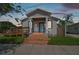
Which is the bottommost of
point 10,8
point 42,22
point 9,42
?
point 9,42

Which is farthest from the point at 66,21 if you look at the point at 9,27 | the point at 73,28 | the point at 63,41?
the point at 9,27

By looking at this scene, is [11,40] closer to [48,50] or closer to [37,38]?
[37,38]

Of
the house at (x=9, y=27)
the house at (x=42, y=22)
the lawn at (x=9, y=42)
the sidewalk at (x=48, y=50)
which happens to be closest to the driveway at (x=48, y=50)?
the sidewalk at (x=48, y=50)

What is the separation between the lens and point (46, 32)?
334 inches

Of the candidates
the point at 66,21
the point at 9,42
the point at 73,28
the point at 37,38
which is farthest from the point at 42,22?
the point at 9,42

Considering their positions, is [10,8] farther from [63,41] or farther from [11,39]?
[63,41]

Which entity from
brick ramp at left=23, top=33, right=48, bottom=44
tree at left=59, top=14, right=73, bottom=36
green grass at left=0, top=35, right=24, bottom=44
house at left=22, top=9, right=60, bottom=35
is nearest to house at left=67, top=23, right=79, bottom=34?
tree at left=59, top=14, right=73, bottom=36

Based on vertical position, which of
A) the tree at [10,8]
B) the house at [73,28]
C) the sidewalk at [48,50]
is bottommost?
the sidewalk at [48,50]

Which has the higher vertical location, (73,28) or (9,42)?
(73,28)

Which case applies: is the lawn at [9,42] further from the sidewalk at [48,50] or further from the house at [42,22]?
the house at [42,22]

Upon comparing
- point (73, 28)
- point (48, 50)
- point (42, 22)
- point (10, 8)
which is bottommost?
point (48, 50)

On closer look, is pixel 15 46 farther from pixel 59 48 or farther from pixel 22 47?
pixel 59 48
